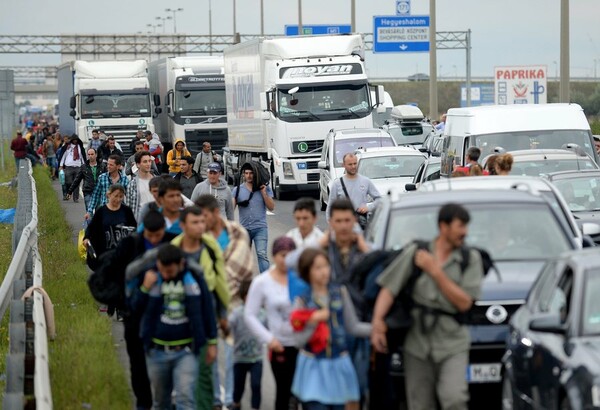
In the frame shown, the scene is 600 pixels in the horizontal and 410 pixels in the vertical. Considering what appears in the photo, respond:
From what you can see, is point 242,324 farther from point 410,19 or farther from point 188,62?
point 410,19

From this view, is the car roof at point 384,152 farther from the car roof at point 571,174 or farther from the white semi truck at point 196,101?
the white semi truck at point 196,101

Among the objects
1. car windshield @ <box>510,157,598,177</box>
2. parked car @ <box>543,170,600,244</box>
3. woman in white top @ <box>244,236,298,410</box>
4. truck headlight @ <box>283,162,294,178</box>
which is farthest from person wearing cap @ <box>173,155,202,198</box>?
truck headlight @ <box>283,162,294,178</box>

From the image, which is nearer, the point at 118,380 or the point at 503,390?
the point at 503,390

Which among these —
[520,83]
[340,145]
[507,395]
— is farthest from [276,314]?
[520,83]

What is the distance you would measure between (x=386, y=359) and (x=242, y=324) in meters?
1.22

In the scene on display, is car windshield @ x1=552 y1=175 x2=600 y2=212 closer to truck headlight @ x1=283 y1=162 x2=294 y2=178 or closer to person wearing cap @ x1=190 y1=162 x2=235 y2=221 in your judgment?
person wearing cap @ x1=190 y1=162 x2=235 y2=221

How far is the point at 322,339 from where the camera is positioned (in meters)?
8.59

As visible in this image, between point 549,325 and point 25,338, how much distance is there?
5142 mm

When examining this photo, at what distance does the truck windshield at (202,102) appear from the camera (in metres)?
48.4

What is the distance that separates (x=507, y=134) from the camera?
2345 cm

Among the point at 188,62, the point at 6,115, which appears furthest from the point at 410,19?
the point at 188,62

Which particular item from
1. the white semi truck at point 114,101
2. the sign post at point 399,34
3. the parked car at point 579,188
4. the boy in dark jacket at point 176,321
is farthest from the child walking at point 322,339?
the sign post at point 399,34

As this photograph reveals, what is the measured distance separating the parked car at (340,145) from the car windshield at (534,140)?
290 inches

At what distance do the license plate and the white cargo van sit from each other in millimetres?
13262
